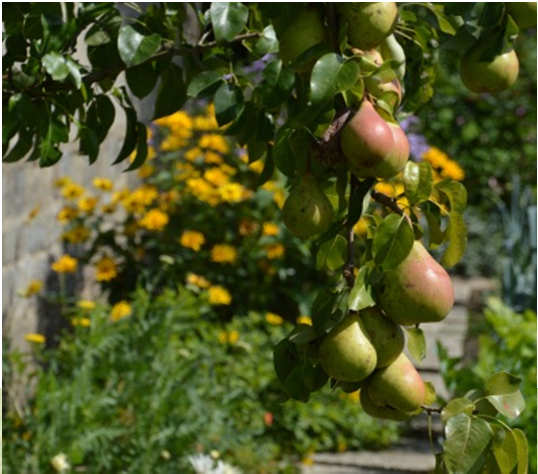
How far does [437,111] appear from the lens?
22.2ft

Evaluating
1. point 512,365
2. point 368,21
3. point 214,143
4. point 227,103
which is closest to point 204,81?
point 227,103

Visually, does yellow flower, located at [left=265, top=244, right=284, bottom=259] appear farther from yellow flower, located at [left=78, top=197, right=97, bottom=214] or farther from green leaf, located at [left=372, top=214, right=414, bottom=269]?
green leaf, located at [left=372, top=214, right=414, bottom=269]

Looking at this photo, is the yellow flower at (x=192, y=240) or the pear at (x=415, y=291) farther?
the yellow flower at (x=192, y=240)

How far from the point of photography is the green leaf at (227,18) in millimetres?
1021

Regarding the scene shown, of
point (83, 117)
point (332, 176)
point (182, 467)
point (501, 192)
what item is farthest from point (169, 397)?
point (501, 192)

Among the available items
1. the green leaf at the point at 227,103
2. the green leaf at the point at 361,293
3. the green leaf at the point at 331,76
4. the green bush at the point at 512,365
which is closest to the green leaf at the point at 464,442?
the green leaf at the point at 361,293

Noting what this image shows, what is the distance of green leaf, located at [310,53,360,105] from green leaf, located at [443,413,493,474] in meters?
0.32

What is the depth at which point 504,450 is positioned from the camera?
2.90ft

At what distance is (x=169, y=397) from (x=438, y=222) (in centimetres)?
193

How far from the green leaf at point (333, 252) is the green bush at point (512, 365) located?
3.99 ft

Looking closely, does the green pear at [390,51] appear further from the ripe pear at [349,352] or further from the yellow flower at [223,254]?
the yellow flower at [223,254]

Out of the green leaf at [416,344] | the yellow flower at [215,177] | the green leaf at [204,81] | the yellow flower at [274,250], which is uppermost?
the green leaf at [204,81]

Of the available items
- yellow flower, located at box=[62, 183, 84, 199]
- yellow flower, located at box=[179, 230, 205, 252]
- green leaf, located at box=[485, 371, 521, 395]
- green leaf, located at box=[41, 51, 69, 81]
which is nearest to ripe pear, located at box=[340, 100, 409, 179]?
green leaf, located at box=[485, 371, 521, 395]

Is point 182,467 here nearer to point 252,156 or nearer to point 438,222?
point 252,156
